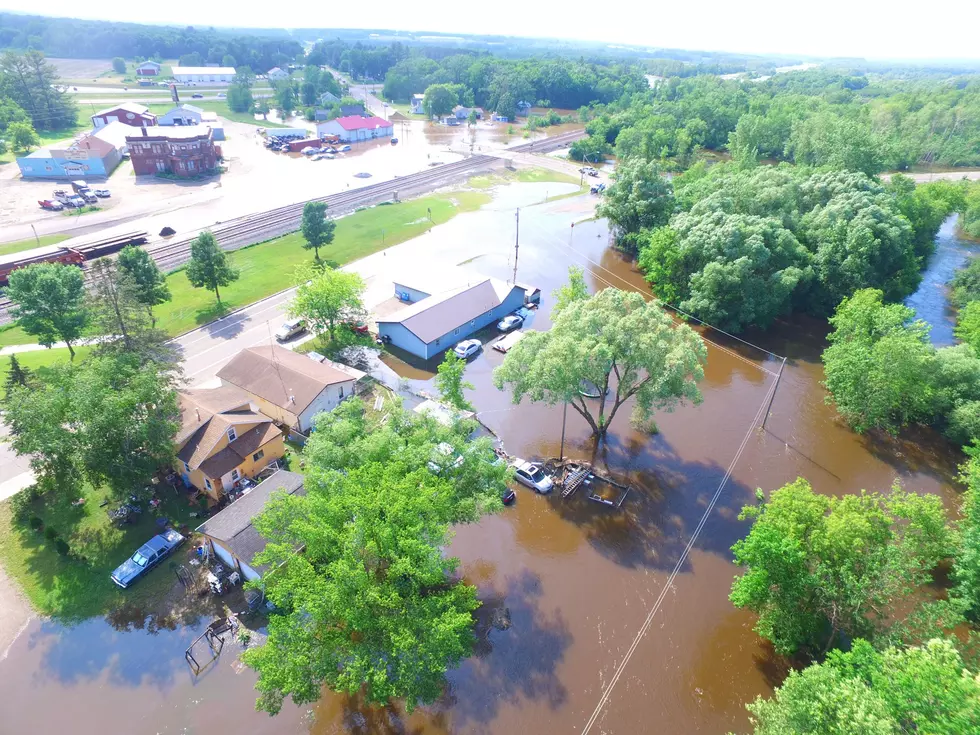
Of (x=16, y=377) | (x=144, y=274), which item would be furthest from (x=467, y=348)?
(x=16, y=377)

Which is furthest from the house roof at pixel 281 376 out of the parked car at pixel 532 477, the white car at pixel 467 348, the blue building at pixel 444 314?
the parked car at pixel 532 477

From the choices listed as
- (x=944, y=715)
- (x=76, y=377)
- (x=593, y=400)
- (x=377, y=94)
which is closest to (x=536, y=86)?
(x=377, y=94)

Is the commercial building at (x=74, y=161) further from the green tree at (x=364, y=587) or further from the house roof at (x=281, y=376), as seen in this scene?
the green tree at (x=364, y=587)

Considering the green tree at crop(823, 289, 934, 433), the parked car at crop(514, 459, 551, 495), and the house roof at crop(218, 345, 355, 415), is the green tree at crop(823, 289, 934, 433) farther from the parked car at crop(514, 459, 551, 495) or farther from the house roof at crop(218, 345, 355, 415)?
the house roof at crop(218, 345, 355, 415)

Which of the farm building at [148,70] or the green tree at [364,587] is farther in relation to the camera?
the farm building at [148,70]

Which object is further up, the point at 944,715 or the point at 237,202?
the point at 944,715

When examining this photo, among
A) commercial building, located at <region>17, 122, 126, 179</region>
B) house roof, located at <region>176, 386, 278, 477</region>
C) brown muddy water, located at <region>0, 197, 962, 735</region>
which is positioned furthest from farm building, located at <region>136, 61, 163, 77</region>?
brown muddy water, located at <region>0, 197, 962, 735</region>

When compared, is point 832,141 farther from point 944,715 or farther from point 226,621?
point 226,621
